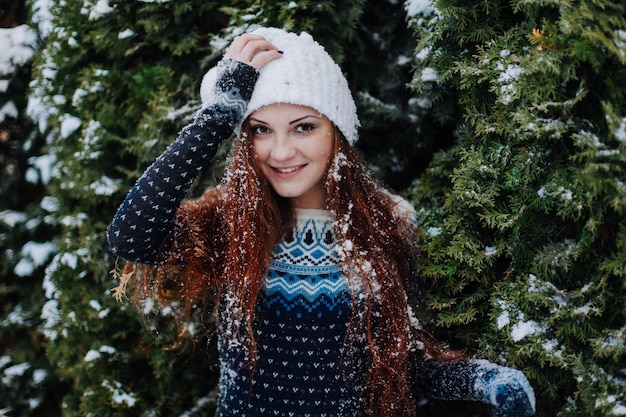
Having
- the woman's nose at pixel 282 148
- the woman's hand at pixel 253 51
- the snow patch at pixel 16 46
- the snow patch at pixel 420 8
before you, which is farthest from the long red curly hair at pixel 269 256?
the snow patch at pixel 16 46

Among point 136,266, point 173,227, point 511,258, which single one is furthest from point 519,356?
point 136,266

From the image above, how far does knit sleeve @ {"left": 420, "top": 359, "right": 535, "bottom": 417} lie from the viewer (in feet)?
5.46

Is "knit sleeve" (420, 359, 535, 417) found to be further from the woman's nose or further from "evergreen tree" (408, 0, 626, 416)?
the woman's nose

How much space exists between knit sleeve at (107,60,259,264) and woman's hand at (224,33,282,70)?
32 mm

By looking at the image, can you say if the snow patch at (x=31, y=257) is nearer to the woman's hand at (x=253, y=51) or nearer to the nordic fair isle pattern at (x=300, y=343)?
the nordic fair isle pattern at (x=300, y=343)

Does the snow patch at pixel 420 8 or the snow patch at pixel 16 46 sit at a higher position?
the snow patch at pixel 420 8

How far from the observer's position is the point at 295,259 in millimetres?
2064

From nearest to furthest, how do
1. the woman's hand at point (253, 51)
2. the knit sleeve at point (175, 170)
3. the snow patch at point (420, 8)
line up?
the knit sleeve at point (175, 170) → the woman's hand at point (253, 51) → the snow patch at point (420, 8)

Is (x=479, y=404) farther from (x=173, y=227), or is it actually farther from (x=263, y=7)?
(x=263, y=7)

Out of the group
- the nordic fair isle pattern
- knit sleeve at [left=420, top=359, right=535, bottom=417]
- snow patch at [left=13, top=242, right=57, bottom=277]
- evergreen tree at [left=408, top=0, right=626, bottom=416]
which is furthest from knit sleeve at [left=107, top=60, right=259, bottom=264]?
snow patch at [left=13, top=242, right=57, bottom=277]

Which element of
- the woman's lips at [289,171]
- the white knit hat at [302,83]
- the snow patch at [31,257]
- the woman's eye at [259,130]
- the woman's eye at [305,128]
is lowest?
the snow patch at [31,257]

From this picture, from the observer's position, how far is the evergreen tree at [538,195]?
149 cm

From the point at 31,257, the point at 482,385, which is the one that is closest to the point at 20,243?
the point at 31,257

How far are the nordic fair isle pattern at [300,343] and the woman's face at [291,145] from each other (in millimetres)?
252
